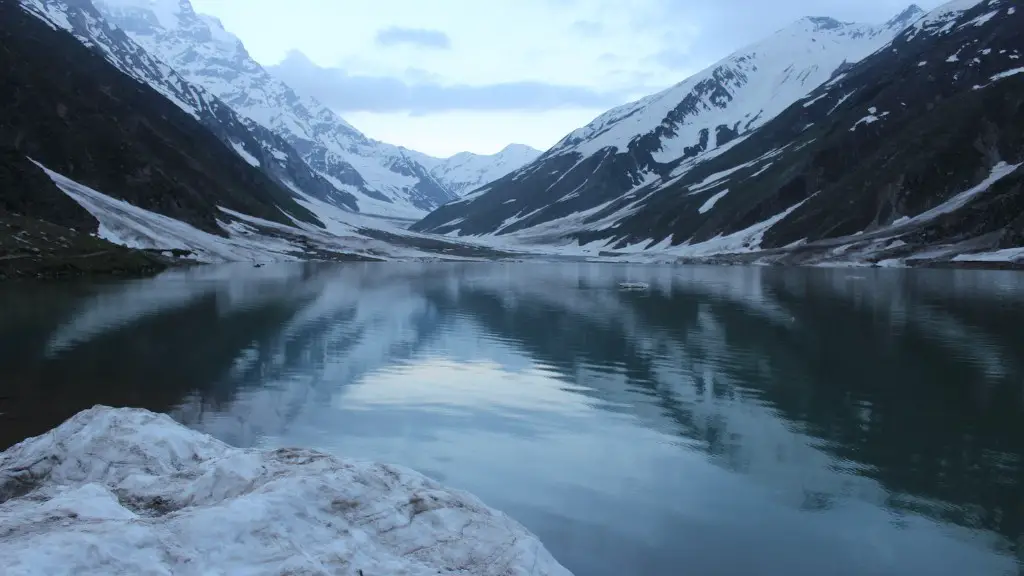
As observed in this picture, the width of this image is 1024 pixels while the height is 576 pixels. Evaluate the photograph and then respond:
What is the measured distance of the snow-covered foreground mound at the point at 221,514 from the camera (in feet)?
25.7

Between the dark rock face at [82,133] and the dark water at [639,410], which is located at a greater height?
the dark rock face at [82,133]

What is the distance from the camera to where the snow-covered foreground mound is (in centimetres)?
784

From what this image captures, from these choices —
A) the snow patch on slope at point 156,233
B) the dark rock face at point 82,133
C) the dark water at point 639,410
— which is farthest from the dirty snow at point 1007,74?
the dark rock face at point 82,133

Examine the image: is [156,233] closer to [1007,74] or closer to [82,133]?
[82,133]

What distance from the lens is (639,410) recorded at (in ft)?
78.2

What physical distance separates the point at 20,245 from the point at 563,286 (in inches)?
2179

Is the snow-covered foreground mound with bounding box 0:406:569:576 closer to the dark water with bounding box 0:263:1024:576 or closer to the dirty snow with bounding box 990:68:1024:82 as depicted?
the dark water with bounding box 0:263:1024:576

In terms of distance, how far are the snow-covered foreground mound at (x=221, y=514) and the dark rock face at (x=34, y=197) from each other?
99803 mm

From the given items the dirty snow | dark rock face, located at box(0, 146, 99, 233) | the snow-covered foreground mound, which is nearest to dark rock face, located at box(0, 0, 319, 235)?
dark rock face, located at box(0, 146, 99, 233)

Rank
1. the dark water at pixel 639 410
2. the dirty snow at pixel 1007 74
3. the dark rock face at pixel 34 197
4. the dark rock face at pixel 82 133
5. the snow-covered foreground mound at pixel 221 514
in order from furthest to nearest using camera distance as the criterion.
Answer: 1. the dirty snow at pixel 1007 74
2. the dark rock face at pixel 82 133
3. the dark rock face at pixel 34 197
4. the dark water at pixel 639 410
5. the snow-covered foreground mound at pixel 221 514

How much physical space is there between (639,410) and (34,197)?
10864cm

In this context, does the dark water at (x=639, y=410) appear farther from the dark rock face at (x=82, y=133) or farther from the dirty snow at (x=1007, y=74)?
the dirty snow at (x=1007, y=74)

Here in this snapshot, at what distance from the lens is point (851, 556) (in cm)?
1315

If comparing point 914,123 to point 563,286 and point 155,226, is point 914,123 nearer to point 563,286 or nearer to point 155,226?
point 563,286
